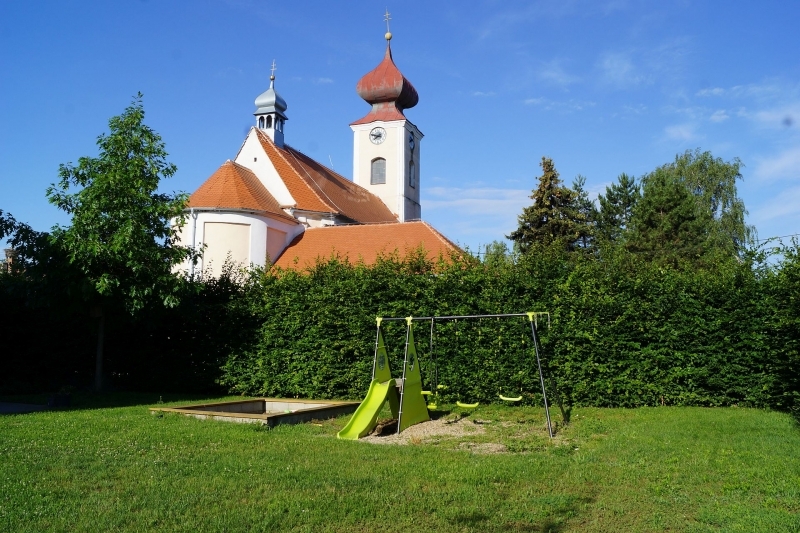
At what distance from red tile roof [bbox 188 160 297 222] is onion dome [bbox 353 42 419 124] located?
15.1 metres

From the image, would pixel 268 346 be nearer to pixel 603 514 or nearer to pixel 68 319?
pixel 68 319

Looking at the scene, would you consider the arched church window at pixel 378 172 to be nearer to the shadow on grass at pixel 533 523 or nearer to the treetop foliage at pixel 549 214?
the treetop foliage at pixel 549 214

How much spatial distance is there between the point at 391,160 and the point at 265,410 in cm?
3192

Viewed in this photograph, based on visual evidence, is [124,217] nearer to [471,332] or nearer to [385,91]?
[471,332]

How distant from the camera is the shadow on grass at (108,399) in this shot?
13.9 meters

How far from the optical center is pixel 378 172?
4494 cm

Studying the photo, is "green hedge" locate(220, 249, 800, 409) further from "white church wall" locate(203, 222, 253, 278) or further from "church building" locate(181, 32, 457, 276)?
"white church wall" locate(203, 222, 253, 278)

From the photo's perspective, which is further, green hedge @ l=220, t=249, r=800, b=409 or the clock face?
the clock face

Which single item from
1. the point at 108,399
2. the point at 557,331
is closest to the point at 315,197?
the point at 108,399

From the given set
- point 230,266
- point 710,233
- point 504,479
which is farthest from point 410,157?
point 504,479

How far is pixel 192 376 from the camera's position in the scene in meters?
16.8

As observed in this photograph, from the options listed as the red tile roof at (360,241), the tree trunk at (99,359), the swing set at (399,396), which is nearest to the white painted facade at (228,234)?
the red tile roof at (360,241)

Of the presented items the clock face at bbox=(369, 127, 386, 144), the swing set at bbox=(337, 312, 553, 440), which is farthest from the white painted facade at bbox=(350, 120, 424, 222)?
the swing set at bbox=(337, 312, 553, 440)

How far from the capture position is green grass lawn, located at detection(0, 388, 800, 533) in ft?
17.4
